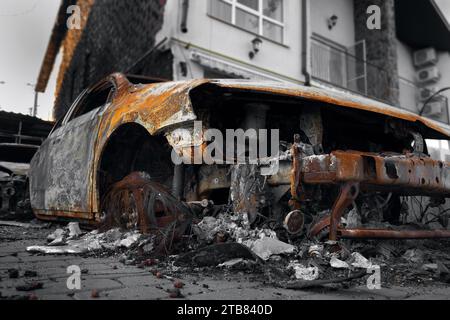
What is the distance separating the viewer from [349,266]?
2.16 m

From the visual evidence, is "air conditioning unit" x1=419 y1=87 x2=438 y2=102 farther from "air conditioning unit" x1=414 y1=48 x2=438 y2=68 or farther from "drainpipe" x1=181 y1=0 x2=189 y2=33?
"drainpipe" x1=181 y1=0 x2=189 y2=33

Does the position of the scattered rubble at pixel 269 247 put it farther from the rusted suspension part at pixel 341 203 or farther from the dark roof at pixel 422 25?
the dark roof at pixel 422 25

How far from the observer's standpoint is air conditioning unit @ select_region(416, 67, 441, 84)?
15172 mm

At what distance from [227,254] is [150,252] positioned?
580 millimetres

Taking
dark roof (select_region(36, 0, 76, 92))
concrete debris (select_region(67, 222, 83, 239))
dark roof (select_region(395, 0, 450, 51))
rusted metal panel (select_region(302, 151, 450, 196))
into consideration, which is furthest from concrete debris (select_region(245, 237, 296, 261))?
dark roof (select_region(36, 0, 76, 92))

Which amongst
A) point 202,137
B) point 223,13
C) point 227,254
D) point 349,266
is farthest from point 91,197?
point 223,13

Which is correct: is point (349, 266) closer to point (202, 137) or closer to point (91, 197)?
point (202, 137)

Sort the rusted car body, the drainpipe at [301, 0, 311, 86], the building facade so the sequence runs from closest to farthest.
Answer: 1. the rusted car body
2. the building facade
3. the drainpipe at [301, 0, 311, 86]

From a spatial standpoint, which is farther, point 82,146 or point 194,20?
point 194,20

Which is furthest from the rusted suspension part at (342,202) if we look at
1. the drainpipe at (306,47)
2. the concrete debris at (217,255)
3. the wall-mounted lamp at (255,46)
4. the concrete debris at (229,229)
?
the drainpipe at (306,47)

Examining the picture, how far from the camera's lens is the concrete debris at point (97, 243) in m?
2.85

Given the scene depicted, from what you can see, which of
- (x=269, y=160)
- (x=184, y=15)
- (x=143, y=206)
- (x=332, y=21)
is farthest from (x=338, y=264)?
(x=332, y=21)

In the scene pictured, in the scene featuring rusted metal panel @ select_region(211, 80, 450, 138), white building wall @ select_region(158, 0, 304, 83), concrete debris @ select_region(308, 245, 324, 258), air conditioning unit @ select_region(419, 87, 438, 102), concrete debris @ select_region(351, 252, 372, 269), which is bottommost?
concrete debris @ select_region(351, 252, 372, 269)

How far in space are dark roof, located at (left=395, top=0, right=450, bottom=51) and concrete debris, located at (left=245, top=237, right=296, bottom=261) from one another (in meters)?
14.1
